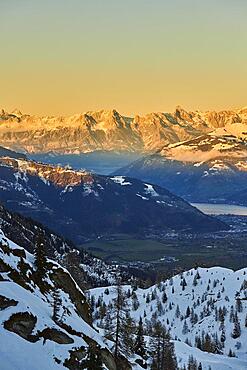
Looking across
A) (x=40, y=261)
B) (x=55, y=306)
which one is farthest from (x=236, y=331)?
(x=55, y=306)

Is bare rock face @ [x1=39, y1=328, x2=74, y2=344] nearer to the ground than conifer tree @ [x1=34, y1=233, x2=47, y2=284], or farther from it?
nearer to the ground

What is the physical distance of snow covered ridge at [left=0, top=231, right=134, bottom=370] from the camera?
56.1 meters

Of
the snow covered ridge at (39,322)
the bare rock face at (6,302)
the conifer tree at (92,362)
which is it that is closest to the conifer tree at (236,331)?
the snow covered ridge at (39,322)

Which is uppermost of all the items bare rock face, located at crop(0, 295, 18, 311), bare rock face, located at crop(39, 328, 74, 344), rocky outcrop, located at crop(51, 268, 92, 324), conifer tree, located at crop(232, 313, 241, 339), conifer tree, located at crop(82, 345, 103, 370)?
conifer tree, located at crop(232, 313, 241, 339)

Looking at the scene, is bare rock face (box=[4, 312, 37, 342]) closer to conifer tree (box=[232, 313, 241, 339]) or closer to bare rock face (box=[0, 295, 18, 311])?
bare rock face (box=[0, 295, 18, 311])

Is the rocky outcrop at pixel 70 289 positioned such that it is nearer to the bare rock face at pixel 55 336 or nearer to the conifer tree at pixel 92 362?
the bare rock face at pixel 55 336

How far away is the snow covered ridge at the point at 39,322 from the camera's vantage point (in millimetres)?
56125

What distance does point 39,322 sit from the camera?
61688 mm

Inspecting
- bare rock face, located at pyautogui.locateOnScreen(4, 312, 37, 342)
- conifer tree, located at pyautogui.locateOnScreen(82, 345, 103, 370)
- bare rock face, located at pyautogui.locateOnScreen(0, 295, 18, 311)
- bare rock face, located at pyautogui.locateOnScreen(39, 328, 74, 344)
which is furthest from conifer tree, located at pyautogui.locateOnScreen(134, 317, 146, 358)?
bare rock face, located at pyautogui.locateOnScreen(0, 295, 18, 311)

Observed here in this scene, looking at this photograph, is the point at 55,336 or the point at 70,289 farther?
the point at 70,289

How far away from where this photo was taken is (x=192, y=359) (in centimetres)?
12719

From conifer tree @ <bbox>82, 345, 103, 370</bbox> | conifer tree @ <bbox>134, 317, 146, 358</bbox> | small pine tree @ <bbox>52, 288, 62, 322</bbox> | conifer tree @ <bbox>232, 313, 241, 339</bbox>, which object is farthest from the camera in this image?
conifer tree @ <bbox>232, 313, 241, 339</bbox>

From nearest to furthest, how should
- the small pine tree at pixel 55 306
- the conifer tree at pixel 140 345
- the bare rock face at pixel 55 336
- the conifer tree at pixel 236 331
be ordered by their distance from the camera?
1. the bare rock face at pixel 55 336
2. the small pine tree at pixel 55 306
3. the conifer tree at pixel 140 345
4. the conifer tree at pixel 236 331

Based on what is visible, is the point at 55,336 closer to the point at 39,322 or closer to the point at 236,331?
the point at 39,322
